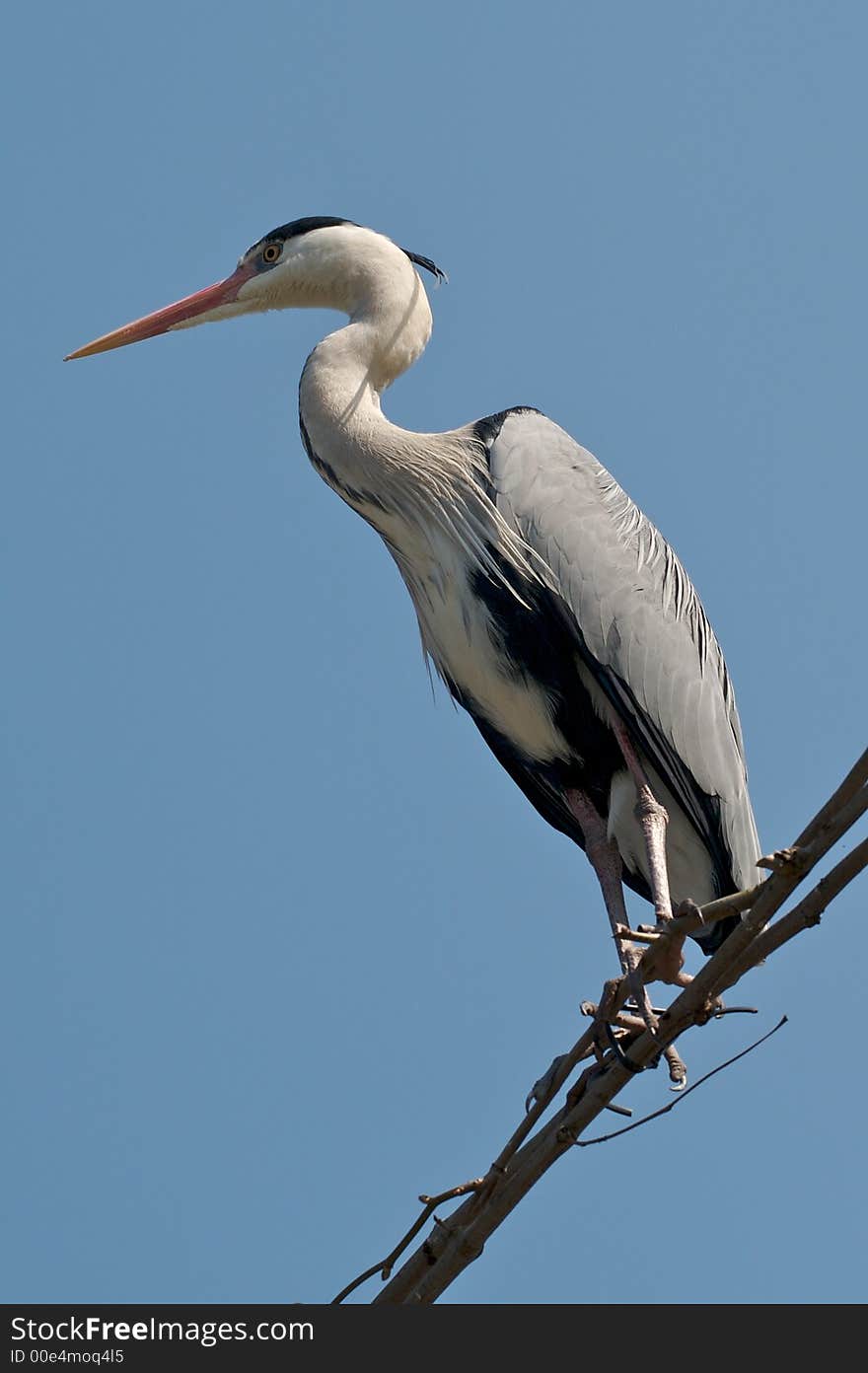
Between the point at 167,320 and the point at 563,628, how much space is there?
83.3 inches

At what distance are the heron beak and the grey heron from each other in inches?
30.5

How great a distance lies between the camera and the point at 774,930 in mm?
3107

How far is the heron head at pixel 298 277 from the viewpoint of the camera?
573 centimetres

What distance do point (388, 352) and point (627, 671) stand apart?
140 cm

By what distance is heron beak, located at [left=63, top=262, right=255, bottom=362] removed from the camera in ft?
20.0

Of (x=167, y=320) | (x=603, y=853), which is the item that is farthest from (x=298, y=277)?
(x=603, y=853)

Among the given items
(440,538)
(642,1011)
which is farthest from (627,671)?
(642,1011)

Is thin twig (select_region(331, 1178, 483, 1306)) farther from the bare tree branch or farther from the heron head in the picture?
the heron head

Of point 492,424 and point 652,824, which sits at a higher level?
point 492,424

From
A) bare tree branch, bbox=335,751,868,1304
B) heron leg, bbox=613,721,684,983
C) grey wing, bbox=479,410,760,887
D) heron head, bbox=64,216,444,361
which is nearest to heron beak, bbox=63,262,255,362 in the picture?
heron head, bbox=64,216,444,361

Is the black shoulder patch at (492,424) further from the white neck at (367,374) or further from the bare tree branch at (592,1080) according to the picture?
the bare tree branch at (592,1080)

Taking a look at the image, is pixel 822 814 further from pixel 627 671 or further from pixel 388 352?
pixel 388 352

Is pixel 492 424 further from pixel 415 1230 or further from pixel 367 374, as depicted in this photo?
pixel 415 1230

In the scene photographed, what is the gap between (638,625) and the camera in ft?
16.0
